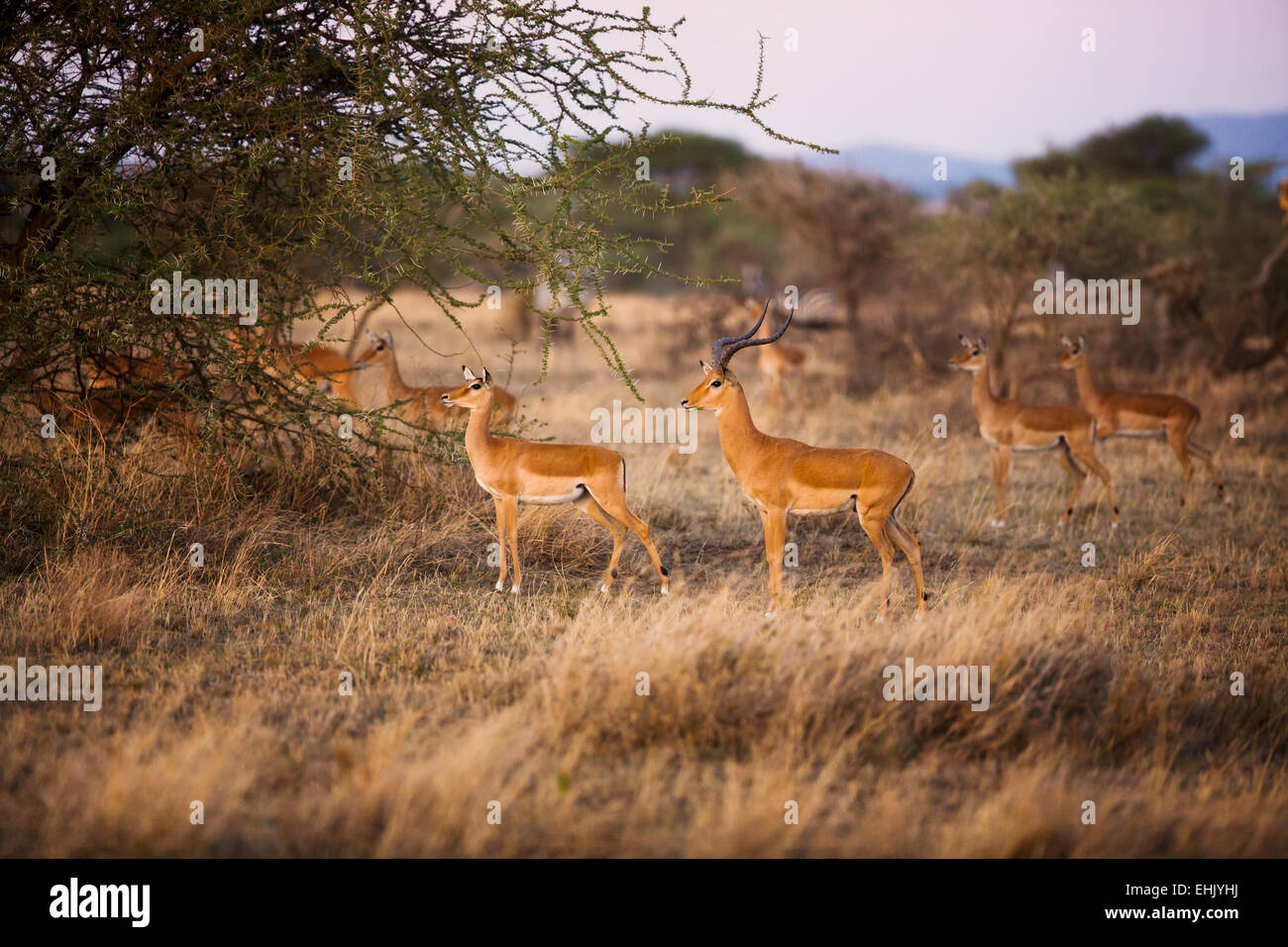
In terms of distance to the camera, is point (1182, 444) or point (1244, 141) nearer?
point (1182, 444)

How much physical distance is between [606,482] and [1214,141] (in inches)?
1226

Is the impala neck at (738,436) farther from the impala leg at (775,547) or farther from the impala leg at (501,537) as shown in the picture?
the impala leg at (501,537)

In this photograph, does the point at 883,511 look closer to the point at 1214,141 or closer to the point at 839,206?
the point at 839,206

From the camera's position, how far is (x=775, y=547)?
6605 millimetres

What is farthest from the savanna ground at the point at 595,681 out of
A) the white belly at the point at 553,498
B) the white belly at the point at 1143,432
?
the white belly at the point at 1143,432

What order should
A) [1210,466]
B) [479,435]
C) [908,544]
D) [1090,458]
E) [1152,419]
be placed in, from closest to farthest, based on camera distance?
[908,544] < [479,435] < [1090,458] < [1210,466] < [1152,419]

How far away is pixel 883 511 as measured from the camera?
21.7 ft

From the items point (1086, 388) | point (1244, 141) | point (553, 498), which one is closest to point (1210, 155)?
point (1244, 141)

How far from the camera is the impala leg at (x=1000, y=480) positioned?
942cm

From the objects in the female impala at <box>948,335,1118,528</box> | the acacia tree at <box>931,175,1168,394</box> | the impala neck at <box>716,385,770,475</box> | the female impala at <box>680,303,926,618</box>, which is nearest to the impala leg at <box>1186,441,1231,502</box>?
the female impala at <box>948,335,1118,528</box>

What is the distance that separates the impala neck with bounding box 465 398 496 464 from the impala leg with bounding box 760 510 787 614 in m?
1.92

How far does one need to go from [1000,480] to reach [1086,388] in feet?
8.62

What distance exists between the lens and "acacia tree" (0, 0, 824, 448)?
657 centimetres

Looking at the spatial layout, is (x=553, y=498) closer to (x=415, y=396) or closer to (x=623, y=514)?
(x=623, y=514)
